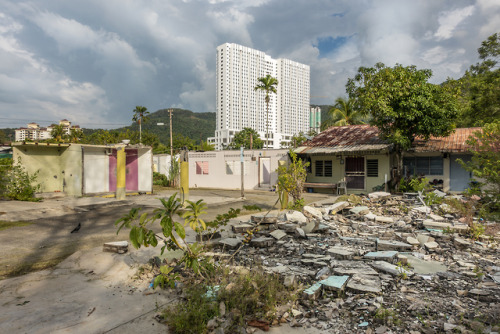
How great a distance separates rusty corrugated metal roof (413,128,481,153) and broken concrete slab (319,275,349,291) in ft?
44.2

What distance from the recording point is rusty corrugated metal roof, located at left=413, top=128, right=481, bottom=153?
48.4ft

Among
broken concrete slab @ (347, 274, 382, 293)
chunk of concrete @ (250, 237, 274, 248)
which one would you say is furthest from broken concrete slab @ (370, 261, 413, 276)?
chunk of concrete @ (250, 237, 274, 248)

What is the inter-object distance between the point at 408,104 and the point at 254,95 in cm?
8997

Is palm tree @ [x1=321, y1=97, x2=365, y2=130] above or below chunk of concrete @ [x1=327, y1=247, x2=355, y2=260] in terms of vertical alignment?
above

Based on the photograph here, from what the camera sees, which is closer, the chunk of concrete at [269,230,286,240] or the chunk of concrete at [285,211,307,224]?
the chunk of concrete at [269,230,286,240]

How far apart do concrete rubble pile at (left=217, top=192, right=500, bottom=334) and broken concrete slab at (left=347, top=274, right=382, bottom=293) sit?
12 mm

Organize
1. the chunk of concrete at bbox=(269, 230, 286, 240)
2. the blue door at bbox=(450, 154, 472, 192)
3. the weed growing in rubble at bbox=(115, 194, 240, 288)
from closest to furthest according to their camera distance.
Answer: the weed growing in rubble at bbox=(115, 194, 240, 288) < the chunk of concrete at bbox=(269, 230, 286, 240) < the blue door at bbox=(450, 154, 472, 192)

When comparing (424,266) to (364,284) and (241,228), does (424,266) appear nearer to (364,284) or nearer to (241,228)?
(364,284)

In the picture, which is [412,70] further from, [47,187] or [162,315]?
[47,187]

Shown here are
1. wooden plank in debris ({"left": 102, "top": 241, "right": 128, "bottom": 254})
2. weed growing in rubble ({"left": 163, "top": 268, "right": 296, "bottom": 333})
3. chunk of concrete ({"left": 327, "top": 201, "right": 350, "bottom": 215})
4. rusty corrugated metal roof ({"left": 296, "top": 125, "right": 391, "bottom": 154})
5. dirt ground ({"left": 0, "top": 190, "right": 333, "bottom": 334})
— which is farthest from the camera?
rusty corrugated metal roof ({"left": 296, "top": 125, "right": 391, "bottom": 154})

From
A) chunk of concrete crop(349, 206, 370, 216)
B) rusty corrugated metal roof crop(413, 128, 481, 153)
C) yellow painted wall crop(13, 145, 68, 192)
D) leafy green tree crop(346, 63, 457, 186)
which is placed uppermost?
leafy green tree crop(346, 63, 457, 186)

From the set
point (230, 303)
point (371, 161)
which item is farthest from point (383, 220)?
point (371, 161)

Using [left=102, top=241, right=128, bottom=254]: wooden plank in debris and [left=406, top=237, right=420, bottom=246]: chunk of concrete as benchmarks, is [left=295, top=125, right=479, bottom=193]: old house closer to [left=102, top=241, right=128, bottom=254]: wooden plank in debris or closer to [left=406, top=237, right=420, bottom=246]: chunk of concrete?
[left=406, top=237, right=420, bottom=246]: chunk of concrete

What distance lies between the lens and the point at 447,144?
1530 centimetres
